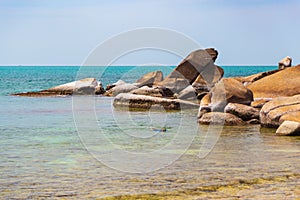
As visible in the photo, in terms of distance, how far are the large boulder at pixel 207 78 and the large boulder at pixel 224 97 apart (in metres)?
12.1

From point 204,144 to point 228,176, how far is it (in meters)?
4.54

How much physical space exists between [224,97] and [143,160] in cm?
932

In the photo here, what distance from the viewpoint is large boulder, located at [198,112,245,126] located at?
1880cm

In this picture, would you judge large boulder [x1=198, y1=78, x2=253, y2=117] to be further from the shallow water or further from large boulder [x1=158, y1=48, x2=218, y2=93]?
large boulder [x1=158, y1=48, x2=218, y2=93]

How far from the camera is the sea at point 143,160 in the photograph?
899 centimetres

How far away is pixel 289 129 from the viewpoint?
622 inches

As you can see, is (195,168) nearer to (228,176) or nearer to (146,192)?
(228,176)

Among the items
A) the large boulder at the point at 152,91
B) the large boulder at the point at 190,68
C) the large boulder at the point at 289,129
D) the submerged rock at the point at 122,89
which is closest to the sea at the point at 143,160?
the large boulder at the point at 289,129

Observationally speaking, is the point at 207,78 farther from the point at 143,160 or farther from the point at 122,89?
the point at 143,160

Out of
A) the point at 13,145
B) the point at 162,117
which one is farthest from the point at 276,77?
the point at 13,145

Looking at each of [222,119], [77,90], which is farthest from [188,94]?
[222,119]

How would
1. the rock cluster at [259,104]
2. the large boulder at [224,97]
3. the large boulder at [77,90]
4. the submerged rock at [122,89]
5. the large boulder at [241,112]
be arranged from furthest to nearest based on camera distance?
the large boulder at [77,90]
the submerged rock at [122,89]
the large boulder at [224,97]
the large boulder at [241,112]
the rock cluster at [259,104]

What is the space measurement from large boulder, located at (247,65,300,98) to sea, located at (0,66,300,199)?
4.61 meters

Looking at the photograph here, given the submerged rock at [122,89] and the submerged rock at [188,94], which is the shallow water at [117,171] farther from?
the submerged rock at [122,89]
